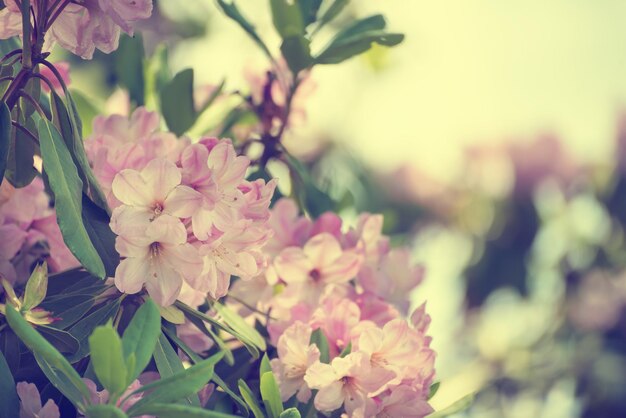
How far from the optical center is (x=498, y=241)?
232 centimetres

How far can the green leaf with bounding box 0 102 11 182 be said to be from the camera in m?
0.71

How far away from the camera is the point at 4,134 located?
0.71 m

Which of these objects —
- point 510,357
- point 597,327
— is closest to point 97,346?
point 510,357

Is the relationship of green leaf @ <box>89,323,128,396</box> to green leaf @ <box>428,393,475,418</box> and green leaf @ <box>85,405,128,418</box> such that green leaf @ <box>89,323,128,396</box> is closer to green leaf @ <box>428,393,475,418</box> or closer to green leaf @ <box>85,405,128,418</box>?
green leaf @ <box>85,405,128,418</box>

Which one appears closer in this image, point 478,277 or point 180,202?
point 180,202

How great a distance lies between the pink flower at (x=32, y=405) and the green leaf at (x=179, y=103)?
41 centimetres

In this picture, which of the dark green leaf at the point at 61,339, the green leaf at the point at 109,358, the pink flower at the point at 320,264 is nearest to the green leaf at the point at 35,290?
the dark green leaf at the point at 61,339

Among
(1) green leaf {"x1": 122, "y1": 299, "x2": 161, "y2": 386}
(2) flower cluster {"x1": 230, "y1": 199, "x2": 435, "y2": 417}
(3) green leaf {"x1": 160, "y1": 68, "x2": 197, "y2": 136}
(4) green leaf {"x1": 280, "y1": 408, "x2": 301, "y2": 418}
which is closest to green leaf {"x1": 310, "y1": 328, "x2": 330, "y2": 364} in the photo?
(2) flower cluster {"x1": 230, "y1": 199, "x2": 435, "y2": 417}

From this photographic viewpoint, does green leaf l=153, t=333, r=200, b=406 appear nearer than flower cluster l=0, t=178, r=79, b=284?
Yes

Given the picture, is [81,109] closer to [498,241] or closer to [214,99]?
[214,99]

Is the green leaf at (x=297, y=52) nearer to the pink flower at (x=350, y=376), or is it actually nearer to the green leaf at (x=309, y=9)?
the green leaf at (x=309, y=9)

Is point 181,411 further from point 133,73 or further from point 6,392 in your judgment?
point 133,73

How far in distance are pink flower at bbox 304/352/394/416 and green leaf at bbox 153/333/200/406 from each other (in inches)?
4.3

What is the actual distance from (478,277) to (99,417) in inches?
70.9
